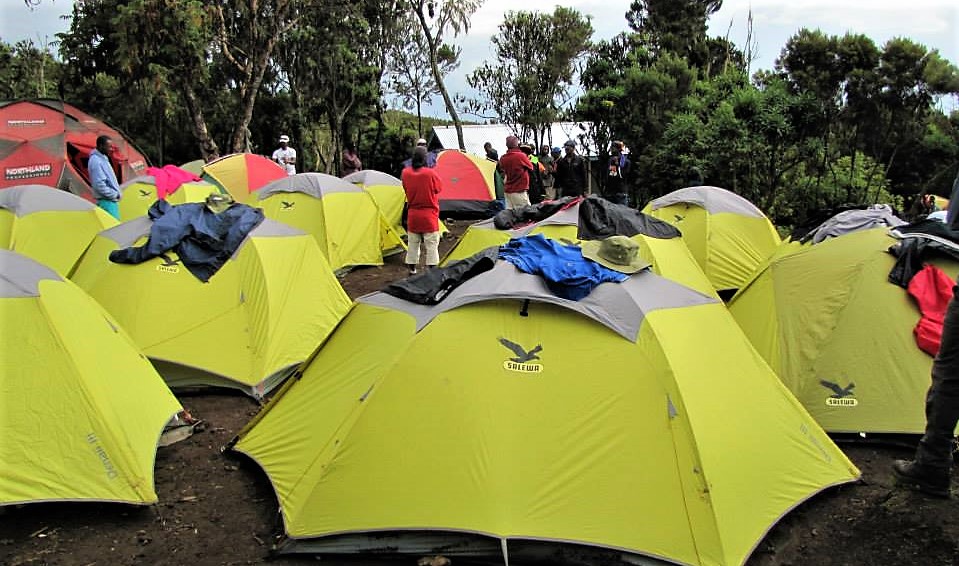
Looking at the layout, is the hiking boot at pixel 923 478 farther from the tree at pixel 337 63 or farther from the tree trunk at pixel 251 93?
the tree at pixel 337 63

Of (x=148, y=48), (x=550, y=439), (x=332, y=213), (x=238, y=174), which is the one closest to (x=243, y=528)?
(x=550, y=439)

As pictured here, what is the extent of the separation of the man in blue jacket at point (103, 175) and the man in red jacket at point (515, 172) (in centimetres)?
607

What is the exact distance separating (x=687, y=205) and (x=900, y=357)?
457cm

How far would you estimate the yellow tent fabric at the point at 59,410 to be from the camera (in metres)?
4.12

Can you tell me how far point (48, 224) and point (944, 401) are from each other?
892 cm

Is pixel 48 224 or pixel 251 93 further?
pixel 251 93

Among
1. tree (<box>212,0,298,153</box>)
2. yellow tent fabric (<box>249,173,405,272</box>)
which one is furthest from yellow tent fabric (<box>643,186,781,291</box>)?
tree (<box>212,0,298,153</box>)

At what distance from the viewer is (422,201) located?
9.80 metres

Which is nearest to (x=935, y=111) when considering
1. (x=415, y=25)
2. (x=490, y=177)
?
(x=490, y=177)

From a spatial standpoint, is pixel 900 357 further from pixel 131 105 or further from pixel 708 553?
pixel 131 105

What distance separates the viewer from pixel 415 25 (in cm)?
2777

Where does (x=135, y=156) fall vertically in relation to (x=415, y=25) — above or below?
below

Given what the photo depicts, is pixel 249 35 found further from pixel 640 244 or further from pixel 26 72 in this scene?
pixel 640 244

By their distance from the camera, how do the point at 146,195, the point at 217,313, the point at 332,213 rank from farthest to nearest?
1. the point at 146,195
2. the point at 332,213
3. the point at 217,313
